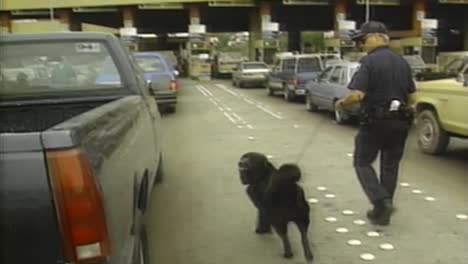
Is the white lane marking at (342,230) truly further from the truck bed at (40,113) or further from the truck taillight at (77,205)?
the truck taillight at (77,205)

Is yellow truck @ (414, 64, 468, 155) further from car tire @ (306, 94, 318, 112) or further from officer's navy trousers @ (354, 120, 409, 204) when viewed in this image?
car tire @ (306, 94, 318, 112)

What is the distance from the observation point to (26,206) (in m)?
2.36

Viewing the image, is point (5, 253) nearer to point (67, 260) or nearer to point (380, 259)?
point (67, 260)

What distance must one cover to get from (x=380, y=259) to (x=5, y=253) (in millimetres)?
3524

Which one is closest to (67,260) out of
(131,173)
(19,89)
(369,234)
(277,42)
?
(131,173)

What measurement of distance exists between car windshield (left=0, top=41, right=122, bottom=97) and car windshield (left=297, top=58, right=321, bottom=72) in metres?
17.0

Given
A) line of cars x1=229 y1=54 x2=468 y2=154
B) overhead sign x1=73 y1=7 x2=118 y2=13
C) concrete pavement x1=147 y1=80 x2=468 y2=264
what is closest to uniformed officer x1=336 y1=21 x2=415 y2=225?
concrete pavement x1=147 y1=80 x2=468 y2=264

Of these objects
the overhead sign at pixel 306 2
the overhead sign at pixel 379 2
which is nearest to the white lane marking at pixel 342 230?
the overhead sign at pixel 306 2

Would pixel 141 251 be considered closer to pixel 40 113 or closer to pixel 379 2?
pixel 40 113

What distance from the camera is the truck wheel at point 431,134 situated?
384 inches

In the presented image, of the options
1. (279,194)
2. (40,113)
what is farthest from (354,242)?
(40,113)

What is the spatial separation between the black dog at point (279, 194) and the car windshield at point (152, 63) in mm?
13107

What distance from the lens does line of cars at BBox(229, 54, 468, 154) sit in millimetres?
9258

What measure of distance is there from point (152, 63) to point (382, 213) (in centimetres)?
1322
